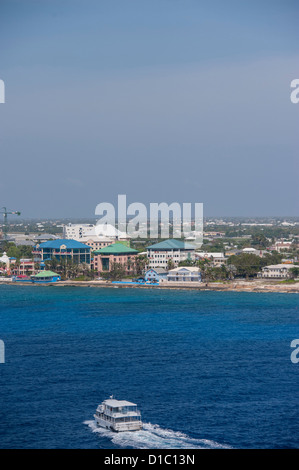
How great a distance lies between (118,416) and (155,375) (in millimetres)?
2036

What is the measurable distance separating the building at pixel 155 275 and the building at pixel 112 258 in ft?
5.30

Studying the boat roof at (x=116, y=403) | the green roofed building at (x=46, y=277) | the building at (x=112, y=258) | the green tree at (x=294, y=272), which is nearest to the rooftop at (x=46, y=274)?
the green roofed building at (x=46, y=277)

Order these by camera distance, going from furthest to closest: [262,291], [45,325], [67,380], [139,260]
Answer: [139,260]
[262,291]
[45,325]
[67,380]

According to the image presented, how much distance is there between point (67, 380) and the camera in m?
9.23

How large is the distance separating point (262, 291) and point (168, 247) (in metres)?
6.34

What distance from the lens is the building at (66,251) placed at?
27.0 metres

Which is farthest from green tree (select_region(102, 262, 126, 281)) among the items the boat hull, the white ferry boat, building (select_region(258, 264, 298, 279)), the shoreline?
the boat hull

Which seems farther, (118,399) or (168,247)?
(168,247)

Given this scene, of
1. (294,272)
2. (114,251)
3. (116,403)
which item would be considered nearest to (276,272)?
(294,272)

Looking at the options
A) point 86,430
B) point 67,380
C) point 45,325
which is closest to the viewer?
point 86,430

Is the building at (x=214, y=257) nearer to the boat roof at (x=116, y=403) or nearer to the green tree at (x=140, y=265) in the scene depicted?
the green tree at (x=140, y=265)

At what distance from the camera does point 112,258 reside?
1040 inches
